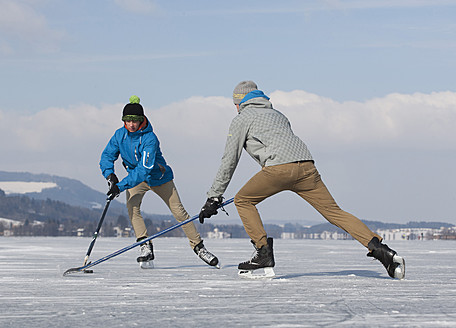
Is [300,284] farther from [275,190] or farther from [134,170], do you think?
[134,170]

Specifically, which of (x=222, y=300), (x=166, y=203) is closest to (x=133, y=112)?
(x=166, y=203)

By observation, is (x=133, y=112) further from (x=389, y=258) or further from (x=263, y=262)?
(x=389, y=258)

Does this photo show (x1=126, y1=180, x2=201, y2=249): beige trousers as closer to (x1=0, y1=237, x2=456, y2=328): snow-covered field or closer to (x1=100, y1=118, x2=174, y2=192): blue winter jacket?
(x1=100, y1=118, x2=174, y2=192): blue winter jacket

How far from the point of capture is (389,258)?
5867mm

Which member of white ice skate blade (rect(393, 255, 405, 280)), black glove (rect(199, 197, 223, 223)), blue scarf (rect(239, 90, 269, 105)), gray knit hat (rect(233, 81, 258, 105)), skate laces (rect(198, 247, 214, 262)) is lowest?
white ice skate blade (rect(393, 255, 405, 280))

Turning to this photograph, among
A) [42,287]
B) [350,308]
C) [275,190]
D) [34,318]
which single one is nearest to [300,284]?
[275,190]

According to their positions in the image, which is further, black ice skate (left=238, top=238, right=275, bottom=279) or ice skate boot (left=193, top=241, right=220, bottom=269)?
ice skate boot (left=193, top=241, right=220, bottom=269)

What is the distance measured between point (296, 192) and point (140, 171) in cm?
194

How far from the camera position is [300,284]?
559 centimetres

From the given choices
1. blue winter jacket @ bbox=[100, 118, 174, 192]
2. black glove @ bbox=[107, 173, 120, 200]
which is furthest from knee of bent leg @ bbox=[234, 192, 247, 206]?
black glove @ bbox=[107, 173, 120, 200]

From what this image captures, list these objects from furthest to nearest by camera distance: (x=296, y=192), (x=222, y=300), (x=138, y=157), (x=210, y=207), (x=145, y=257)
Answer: (x=145, y=257) < (x=138, y=157) < (x=210, y=207) < (x=296, y=192) < (x=222, y=300)

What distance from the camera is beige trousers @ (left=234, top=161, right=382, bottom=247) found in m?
5.85

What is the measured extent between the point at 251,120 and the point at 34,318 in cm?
276

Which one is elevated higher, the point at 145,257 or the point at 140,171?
the point at 140,171
